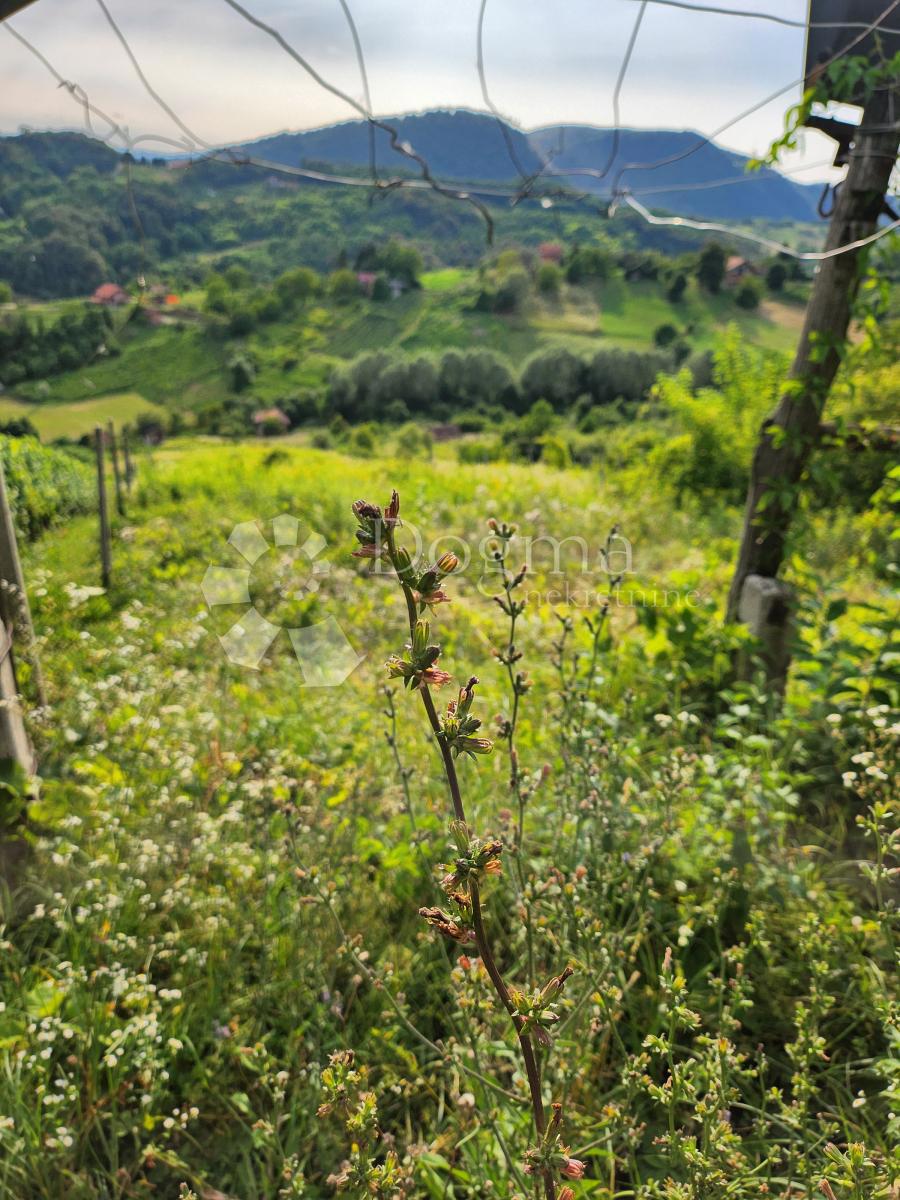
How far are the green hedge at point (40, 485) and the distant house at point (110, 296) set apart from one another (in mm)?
1135

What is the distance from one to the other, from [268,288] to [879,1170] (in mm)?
43553

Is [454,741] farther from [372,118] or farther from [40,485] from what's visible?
[40,485]

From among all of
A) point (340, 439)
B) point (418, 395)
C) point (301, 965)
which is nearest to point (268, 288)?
point (418, 395)

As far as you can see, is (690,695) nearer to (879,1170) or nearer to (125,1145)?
(879,1170)

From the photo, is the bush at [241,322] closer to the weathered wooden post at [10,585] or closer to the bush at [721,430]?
the bush at [721,430]

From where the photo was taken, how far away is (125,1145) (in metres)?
1.63

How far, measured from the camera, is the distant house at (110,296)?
5340mm

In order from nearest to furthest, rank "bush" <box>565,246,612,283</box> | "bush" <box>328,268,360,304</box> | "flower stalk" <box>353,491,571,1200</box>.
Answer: "flower stalk" <box>353,491,571,1200</box> < "bush" <box>565,246,612,283</box> < "bush" <box>328,268,360,304</box>

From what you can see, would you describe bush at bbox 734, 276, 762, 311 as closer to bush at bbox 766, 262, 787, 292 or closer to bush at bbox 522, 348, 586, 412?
bush at bbox 766, 262, 787, 292

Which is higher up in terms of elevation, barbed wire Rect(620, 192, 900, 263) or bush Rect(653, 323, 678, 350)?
barbed wire Rect(620, 192, 900, 263)

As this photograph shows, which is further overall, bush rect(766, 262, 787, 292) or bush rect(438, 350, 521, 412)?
bush rect(438, 350, 521, 412)

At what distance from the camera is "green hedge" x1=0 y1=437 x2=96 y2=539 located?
4629 millimetres

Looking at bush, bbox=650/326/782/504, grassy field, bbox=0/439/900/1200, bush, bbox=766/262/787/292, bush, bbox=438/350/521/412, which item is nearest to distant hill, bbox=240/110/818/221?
bush, bbox=766/262/787/292

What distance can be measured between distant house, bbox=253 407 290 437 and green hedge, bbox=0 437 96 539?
83.6 feet
